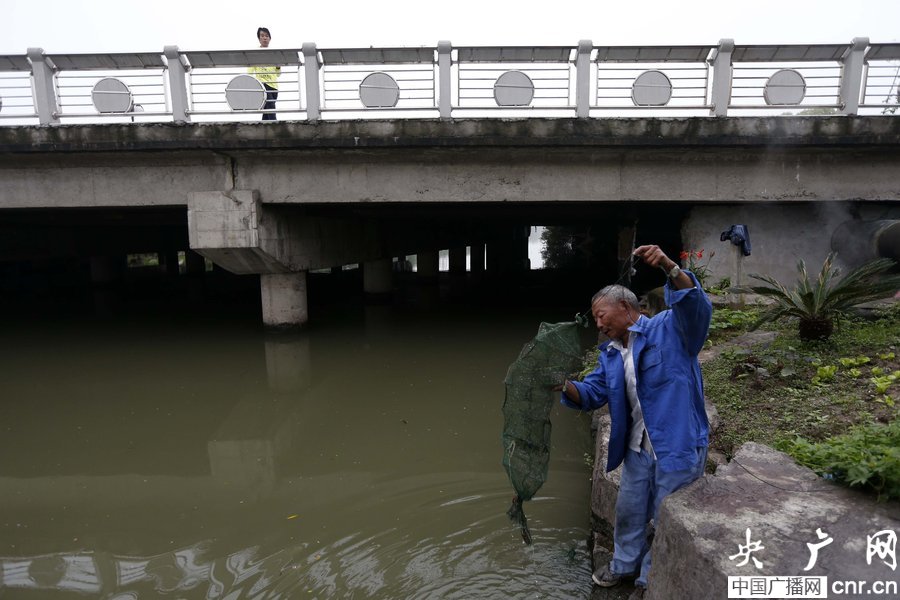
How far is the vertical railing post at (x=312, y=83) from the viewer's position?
8414 millimetres

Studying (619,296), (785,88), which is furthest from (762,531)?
(785,88)

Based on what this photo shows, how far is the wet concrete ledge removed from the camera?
819 centimetres

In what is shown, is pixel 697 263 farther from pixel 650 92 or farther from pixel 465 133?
pixel 465 133

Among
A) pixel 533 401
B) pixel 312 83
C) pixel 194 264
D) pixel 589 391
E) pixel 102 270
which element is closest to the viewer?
pixel 589 391

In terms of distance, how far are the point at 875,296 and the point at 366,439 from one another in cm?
527

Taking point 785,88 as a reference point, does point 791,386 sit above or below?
below

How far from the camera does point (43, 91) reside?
337 inches

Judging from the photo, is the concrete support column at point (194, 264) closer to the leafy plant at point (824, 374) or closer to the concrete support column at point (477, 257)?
the concrete support column at point (477, 257)

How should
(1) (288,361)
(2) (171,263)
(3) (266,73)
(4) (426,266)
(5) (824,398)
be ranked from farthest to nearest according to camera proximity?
(2) (171,263) < (4) (426,266) < (1) (288,361) < (3) (266,73) < (5) (824,398)

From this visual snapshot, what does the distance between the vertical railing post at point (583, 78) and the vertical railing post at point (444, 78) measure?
1874 millimetres

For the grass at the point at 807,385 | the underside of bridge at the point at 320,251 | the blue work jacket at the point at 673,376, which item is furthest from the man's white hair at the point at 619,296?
the underside of bridge at the point at 320,251

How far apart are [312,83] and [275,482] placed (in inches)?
242

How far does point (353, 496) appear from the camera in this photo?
14.5ft

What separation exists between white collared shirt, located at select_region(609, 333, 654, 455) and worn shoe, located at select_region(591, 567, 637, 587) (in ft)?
2.31
